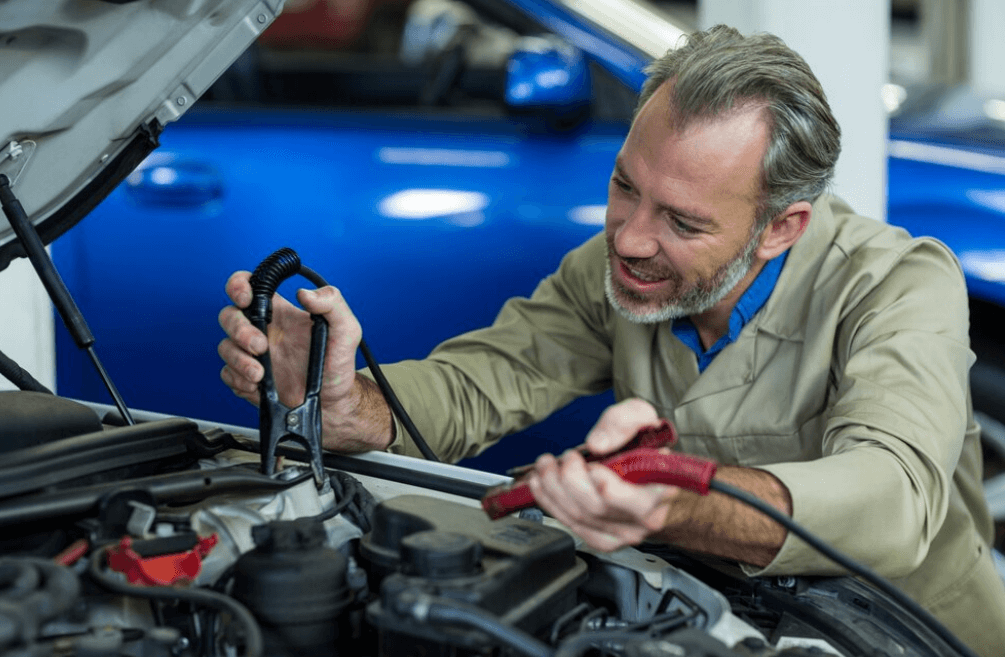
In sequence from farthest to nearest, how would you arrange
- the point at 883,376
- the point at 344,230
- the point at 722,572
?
the point at 344,230 < the point at 883,376 < the point at 722,572

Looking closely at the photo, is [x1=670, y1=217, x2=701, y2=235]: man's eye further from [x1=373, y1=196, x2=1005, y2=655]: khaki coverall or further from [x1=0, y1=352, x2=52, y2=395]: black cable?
[x1=0, y1=352, x2=52, y2=395]: black cable

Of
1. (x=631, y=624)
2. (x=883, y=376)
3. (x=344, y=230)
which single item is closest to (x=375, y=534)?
(x=631, y=624)

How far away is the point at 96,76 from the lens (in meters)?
1.39

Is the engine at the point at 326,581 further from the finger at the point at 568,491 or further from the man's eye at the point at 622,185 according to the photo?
the man's eye at the point at 622,185

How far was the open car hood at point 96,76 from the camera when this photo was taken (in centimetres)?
134

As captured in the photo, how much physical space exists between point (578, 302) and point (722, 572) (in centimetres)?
69

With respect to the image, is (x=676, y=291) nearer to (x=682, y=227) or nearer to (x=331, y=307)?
(x=682, y=227)

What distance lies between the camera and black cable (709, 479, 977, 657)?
0.94 metres

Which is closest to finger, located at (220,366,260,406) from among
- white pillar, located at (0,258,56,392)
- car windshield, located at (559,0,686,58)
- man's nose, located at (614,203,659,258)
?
man's nose, located at (614,203,659,258)

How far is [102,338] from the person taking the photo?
8.16 ft

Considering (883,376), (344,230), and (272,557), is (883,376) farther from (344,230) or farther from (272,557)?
(344,230)

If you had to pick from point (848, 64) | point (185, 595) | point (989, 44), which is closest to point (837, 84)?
point (848, 64)

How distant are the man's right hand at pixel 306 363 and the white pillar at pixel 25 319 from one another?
0.83 meters

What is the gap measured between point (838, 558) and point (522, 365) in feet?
2.88
